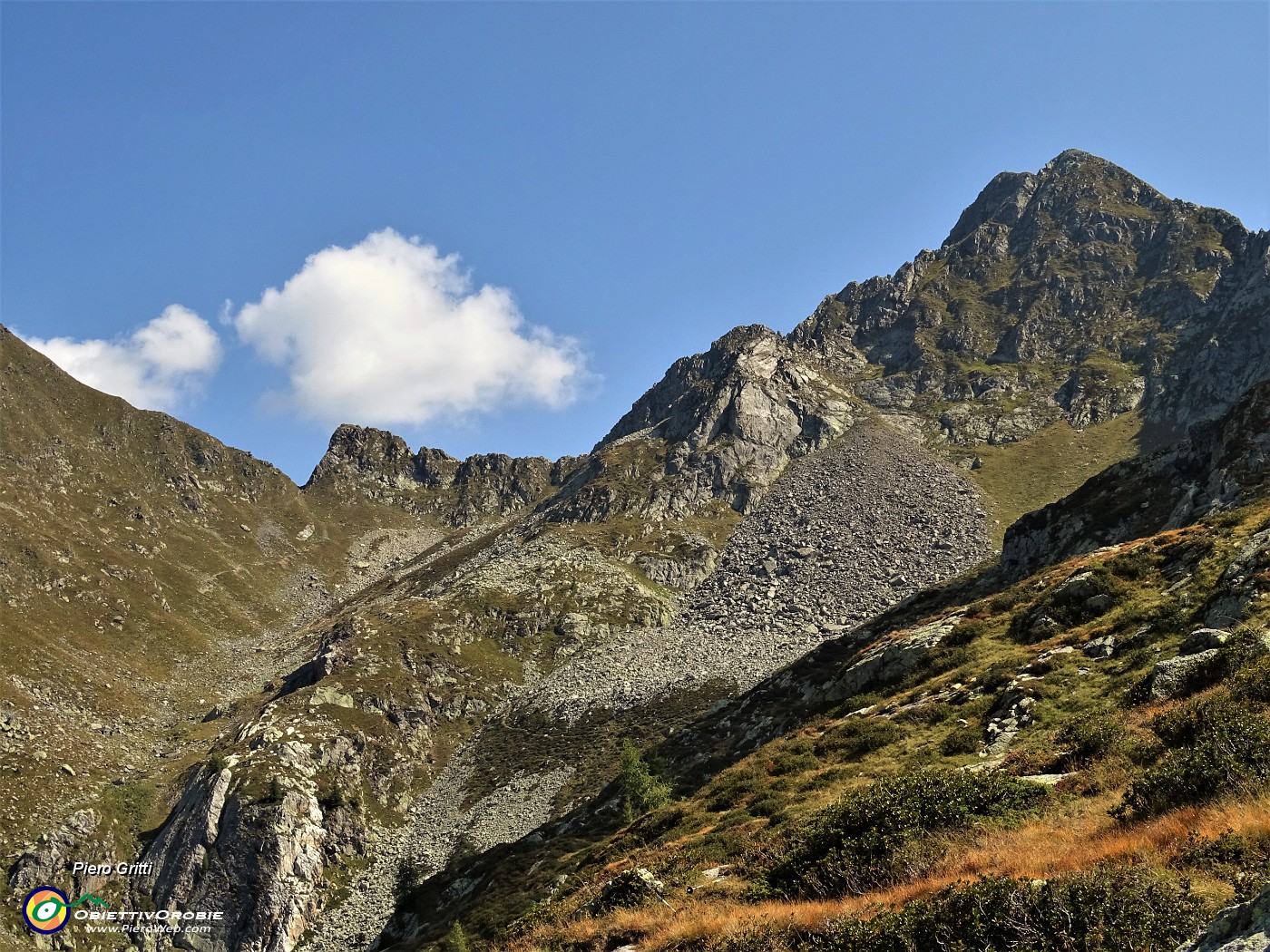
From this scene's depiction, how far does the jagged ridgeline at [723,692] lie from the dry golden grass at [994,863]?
0.11 metres

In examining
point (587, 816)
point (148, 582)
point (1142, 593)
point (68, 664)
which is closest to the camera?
point (1142, 593)

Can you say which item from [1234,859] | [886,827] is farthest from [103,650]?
[1234,859]

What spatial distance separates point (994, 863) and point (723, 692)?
83855 mm

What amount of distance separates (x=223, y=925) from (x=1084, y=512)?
91.0m

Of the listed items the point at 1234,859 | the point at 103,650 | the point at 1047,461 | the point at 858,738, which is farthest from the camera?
the point at 1047,461

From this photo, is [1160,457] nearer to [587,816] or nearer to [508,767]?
[587,816]

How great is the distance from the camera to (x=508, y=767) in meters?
87.4

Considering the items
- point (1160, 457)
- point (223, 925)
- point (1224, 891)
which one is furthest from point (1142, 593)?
point (223, 925)

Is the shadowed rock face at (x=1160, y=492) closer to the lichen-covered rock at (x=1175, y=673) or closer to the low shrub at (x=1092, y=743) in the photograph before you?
the lichen-covered rock at (x=1175, y=673)

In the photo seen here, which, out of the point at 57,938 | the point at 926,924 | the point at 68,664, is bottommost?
the point at 57,938

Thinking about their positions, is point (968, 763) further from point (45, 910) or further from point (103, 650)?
point (103, 650)

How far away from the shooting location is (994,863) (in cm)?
1176

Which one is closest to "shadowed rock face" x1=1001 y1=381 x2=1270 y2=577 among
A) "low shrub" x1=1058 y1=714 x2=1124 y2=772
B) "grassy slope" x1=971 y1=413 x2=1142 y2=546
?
"low shrub" x1=1058 y1=714 x2=1124 y2=772

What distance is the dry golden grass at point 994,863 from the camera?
10305 mm
